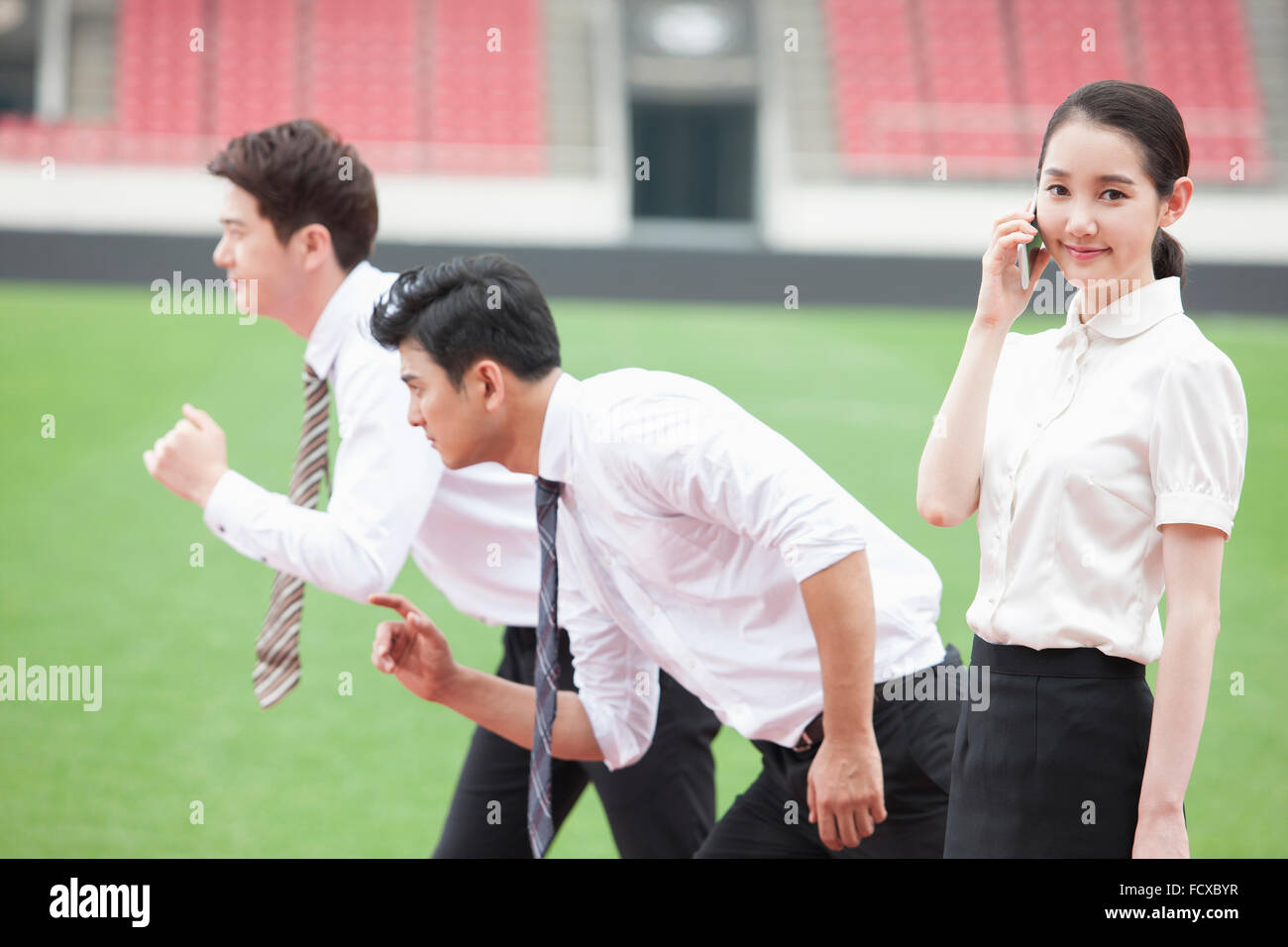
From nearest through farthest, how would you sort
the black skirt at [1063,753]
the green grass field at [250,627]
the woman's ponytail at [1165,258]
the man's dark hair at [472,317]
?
the black skirt at [1063,753] → the woman's ponytail at [1165,258] → the man's dark hair at [472,317] → the green grass field at [250,627]

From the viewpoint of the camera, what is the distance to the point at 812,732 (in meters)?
2.12

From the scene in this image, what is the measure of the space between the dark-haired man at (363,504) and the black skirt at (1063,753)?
0.92m

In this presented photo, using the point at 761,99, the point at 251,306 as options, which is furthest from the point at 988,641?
the point at 761,99

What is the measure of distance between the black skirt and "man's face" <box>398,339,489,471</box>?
2.84ft

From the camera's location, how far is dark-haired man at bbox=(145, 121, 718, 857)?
2359 millimetres

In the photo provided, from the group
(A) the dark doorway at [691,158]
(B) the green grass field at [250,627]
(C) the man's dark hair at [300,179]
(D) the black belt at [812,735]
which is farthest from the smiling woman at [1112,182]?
(A) the dark doorway at [691,158]

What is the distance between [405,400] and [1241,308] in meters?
13.5

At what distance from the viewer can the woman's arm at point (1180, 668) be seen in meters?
1.55

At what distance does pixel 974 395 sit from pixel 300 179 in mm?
1467

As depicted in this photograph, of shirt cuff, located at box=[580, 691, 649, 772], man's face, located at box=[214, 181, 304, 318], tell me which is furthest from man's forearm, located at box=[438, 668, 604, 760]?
man's face, located at box=[214, 181, 304, 318]

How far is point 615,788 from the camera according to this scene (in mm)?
2520

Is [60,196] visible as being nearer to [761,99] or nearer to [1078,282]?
[761,99]

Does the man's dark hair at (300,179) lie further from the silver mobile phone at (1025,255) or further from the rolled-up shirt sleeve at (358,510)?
the silver mobile phone at (1025,255)

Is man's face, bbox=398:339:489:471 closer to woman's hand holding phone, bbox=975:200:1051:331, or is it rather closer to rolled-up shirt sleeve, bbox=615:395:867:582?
rolled-up shirt sleeve, bbox=615:395:867:582
